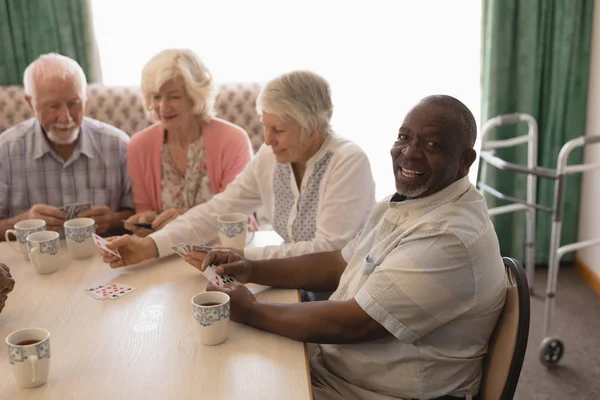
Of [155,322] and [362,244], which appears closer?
[155,322]

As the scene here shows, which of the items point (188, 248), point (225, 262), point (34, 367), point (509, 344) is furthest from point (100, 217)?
point (509, 344)

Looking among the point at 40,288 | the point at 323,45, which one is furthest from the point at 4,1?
the point at 40,288

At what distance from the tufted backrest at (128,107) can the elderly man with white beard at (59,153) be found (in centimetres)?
51

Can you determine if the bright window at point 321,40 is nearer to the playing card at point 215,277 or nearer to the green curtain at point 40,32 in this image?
the green curtain at point 40,32

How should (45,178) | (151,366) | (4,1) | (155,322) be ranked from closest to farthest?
(151,366) < (155,322) < (45,178) < (4,1)

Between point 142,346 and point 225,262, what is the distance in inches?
16.7

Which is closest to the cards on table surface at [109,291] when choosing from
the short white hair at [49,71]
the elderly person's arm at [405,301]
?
the elderly person's arm at [405,301]

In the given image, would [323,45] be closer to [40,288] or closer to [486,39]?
[486,39]

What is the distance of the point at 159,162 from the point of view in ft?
8.32

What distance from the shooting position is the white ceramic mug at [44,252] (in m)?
1.73

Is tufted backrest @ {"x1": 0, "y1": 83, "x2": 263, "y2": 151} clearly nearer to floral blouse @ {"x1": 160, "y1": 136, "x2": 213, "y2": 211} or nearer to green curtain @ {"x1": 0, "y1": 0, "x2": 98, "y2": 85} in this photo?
green curtain @ {"x1": 0, "y1": 0, "x2": 98, "y2": 85}

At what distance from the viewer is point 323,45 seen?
3727 mm

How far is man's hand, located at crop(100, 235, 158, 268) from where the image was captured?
179cm

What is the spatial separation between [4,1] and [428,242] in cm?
311
